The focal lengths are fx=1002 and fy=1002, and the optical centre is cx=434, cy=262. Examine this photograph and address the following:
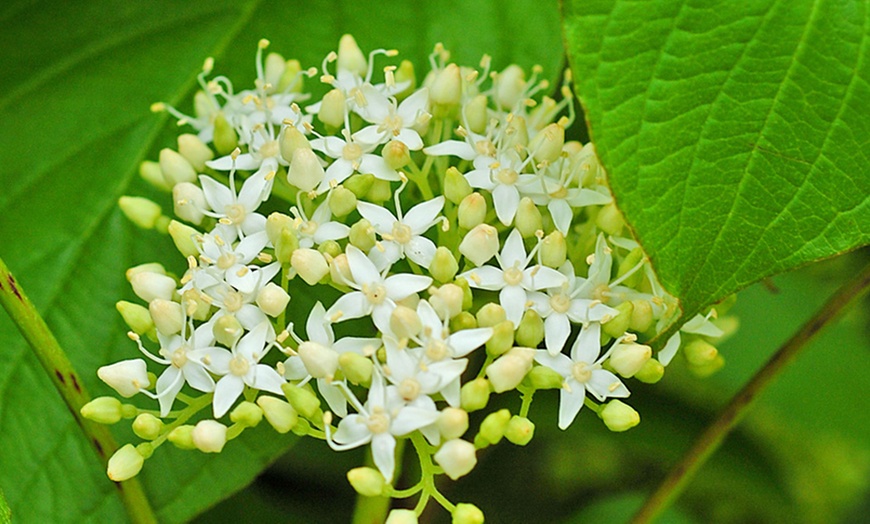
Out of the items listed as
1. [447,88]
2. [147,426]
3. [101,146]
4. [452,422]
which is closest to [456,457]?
[452,422]

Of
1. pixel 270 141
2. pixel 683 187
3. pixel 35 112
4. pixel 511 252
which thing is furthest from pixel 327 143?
pixel 35 112

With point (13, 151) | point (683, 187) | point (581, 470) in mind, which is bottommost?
point (581, 470)

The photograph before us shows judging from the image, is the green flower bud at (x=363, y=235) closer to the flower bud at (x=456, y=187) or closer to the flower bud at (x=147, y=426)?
the flower bud at (x=456, y=187)

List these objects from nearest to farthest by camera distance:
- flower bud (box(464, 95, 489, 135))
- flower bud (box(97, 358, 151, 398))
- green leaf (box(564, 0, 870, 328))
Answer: green leaf (box(564, 0, 870, 328))
flower bud (box(97, 358, 151, 398))
flower bud (box(464, 95, 489, 135))

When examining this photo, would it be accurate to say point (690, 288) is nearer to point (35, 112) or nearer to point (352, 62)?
point (352, 62)

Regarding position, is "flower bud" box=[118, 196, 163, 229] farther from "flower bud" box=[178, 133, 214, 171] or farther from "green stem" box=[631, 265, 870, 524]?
"green stem" box=[631, 265, 870, 524]

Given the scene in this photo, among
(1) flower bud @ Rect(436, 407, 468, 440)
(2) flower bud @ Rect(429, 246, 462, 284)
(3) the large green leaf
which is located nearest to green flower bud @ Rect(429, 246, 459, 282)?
(2) flower bud @ Rect(429, 246, 462, 284)

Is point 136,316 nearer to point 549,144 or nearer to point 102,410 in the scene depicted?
point 102,410
